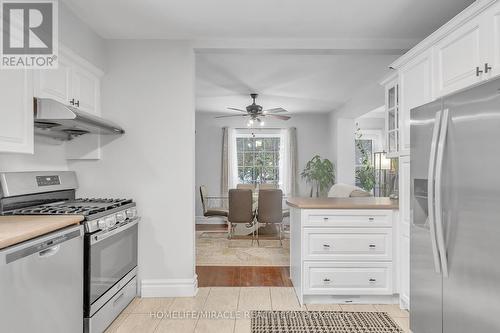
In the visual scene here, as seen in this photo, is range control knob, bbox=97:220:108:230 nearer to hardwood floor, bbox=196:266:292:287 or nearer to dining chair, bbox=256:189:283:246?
hardwood floor, bbox=196:266:292:287

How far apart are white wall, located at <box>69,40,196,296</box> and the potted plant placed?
161 inches

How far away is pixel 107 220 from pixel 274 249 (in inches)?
121

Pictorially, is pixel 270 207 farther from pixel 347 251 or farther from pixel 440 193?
pixel 440 193

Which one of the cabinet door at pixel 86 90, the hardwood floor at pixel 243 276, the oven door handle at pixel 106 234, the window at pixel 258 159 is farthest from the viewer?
the window at pixel 258 159

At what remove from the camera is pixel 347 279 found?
291cm

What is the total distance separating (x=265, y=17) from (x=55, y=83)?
1688mm

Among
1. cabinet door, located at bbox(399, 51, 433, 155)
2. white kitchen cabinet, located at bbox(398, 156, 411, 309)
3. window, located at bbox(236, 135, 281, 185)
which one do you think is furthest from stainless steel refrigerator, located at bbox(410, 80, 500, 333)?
window, located at bbox(236, 135, 281, 185)

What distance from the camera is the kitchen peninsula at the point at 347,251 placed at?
2908mm

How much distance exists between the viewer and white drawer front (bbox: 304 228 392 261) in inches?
115

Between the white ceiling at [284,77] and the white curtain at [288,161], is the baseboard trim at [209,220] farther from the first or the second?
the white ceiling at [284,77]

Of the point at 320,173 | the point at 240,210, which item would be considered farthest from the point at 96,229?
the point at 320,173

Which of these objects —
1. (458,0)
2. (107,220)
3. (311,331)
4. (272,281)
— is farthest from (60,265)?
(458,0)

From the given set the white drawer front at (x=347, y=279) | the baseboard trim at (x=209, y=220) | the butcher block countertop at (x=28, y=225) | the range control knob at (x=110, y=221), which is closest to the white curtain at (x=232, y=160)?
the baseboard trim at (x=209, y=220)

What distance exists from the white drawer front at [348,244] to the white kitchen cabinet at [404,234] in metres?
0.11
